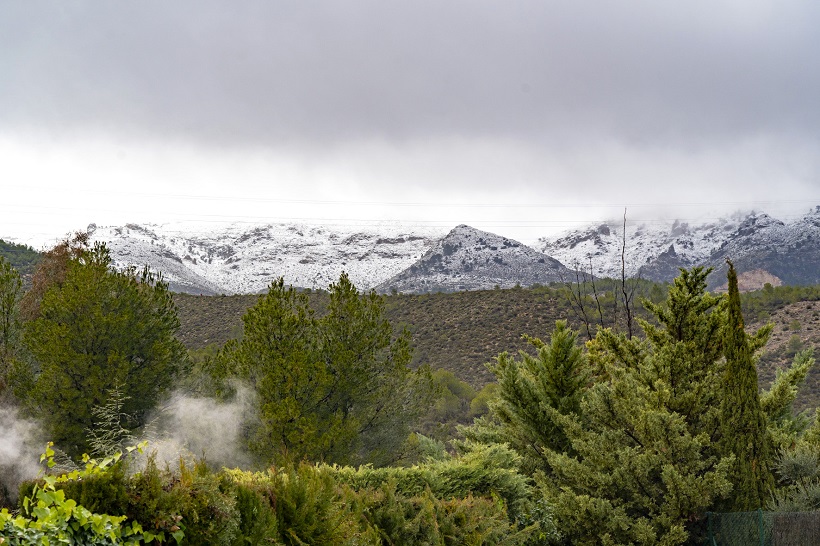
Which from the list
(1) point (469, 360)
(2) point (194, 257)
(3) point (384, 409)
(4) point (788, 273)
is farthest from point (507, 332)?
(2) point (194, 257)

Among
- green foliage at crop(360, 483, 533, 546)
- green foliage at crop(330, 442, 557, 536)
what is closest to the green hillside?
green foliage at crop(330, 442, 557, 536)

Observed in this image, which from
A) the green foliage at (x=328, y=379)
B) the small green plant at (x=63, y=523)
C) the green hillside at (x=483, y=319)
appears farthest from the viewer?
the green hillside at (x=483, y=319)

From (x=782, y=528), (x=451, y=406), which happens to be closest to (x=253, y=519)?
(x=782, y=528)

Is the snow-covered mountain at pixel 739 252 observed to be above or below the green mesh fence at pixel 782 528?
above

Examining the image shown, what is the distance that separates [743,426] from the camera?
531 inches

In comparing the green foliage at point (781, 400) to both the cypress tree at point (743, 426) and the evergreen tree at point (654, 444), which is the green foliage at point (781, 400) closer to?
the cypress tree at point (743, 426)

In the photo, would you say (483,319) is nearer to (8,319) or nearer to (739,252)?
(8,319)

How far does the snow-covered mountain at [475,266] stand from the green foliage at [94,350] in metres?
95.2

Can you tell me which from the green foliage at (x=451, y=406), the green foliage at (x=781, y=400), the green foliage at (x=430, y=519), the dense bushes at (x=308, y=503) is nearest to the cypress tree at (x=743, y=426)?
the green foliage at (x=781, y=400)

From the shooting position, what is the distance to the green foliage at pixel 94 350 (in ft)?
59.1

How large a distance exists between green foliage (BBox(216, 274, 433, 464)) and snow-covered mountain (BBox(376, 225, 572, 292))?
310 ft

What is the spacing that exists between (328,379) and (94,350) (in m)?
5.86

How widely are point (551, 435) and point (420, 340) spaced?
1413 inches

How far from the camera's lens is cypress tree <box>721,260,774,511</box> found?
13.4 m
